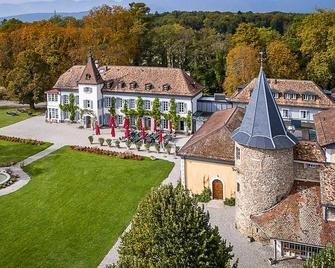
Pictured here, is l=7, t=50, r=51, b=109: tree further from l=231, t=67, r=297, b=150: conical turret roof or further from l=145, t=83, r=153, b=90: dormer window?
l=231, t=67, r=297, b=150: conical turret roof

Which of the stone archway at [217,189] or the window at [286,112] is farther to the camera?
the window at [286,112]

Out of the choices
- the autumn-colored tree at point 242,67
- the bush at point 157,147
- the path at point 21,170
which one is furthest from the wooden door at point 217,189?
the autumn-colored tree at point 242,67

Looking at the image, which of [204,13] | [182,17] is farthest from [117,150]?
[204,13]

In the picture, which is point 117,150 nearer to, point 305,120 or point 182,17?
point 305,120

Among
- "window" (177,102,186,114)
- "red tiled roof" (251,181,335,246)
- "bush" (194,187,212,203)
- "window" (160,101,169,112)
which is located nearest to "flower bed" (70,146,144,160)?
"window" (160,101,169,112)

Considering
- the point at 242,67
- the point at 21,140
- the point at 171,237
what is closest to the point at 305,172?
the point at 171,237

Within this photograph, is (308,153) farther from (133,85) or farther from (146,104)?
(133,85)

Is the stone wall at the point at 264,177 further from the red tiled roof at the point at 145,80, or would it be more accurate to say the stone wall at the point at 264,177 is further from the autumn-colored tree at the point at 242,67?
the autumn-colored tree at the point at 242,67
